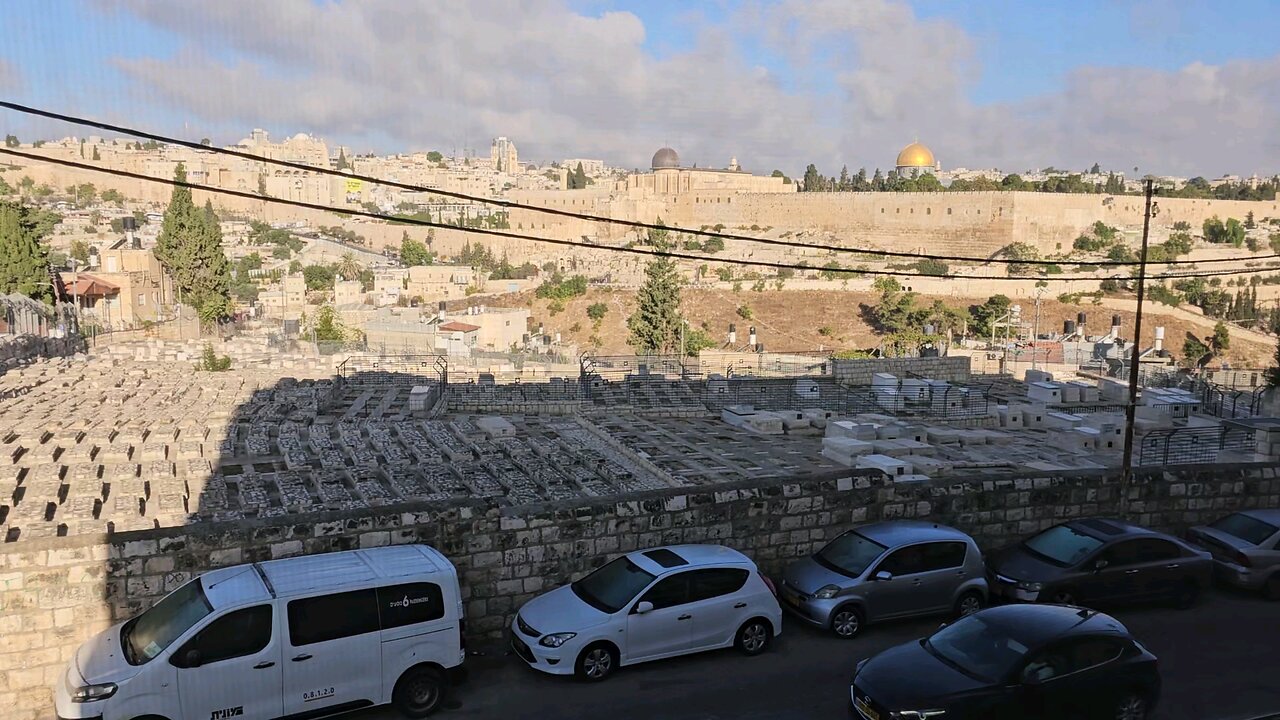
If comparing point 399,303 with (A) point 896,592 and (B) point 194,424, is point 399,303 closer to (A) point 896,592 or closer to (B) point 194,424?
(B) point 194,424

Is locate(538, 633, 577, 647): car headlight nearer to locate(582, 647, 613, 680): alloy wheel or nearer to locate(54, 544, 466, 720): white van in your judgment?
locate(582, 647, 613, 680): alloy wheel

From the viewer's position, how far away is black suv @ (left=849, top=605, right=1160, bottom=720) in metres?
5.38

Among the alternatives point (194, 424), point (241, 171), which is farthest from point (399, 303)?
point (241, 171)

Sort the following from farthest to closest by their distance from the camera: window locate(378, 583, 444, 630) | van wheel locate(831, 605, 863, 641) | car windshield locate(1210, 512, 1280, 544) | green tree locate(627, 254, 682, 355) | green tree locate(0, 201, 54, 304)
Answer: green tree locate(627, 254, 682, 355)
green tree locate(0, 201, 54, 304)
car windshield locate(1210, 512, 1280, 544)
van wheel locate(831, 605, 863, 641)
window locate(378, 583, 444, 630)

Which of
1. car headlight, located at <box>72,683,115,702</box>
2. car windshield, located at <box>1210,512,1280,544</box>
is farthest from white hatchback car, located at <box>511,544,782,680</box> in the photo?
car windshield, located at <box>1210,512,1280,544</box>

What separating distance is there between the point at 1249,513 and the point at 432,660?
805cm

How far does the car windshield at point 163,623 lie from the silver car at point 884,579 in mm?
4414

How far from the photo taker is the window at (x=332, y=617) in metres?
5.40

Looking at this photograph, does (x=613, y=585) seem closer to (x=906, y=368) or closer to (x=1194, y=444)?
(x=1194, y=444)

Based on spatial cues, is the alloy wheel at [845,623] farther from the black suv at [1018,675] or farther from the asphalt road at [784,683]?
the black suv at [1018,675]

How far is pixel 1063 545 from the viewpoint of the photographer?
310 inches

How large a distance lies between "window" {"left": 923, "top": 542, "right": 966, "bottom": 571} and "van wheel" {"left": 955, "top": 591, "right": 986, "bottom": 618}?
0.31 metres

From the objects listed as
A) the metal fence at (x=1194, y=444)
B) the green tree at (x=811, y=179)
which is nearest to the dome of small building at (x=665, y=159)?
the green tree at (x=811, y=179)

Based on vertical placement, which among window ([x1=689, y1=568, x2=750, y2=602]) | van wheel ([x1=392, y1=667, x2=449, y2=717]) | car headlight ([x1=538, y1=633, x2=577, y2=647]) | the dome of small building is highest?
the dome of small building
